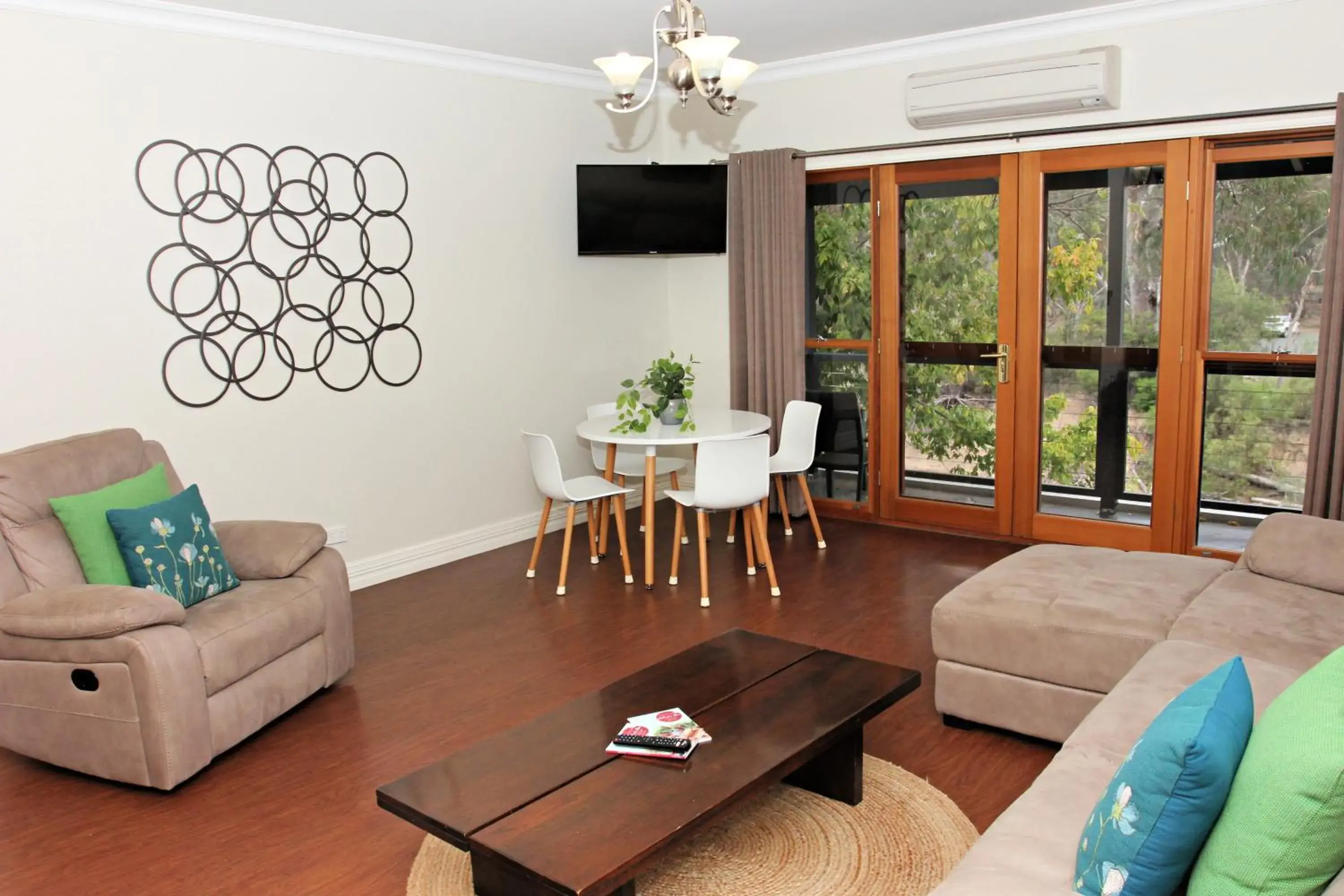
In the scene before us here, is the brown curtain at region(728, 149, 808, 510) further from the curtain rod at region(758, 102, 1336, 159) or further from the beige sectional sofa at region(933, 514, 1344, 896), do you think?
the beige sectional sofa at region(933, 514, 1344, 896)

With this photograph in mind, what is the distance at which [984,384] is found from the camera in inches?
226

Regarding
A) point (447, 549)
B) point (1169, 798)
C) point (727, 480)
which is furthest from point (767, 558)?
point (1169, 798)

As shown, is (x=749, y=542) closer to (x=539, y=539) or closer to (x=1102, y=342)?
(x=539, y=539)

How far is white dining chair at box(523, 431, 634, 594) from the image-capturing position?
5059 mm

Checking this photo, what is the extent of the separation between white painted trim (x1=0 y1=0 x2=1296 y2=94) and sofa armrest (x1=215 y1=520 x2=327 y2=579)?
2101mm

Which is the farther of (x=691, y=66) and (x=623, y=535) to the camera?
(x=623, y=535)

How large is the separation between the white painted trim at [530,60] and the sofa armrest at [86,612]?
89.5 inches

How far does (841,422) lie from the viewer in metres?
6.34

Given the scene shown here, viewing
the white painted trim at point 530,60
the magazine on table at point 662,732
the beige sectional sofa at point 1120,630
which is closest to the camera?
the magazine on table at point 662,732

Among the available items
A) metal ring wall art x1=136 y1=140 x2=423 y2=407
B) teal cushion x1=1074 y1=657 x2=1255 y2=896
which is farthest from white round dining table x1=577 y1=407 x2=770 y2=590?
→ teal cushion x1=1074 y1=657 x2=1255 y2=896

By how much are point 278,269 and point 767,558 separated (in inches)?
103

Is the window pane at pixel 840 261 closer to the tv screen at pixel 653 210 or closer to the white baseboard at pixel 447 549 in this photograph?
the tv screen at pixel 653 210

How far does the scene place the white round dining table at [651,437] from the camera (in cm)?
505

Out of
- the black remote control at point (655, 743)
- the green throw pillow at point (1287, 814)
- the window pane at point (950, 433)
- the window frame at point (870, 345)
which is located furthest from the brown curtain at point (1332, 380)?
the black remote control at point (655, 743)
